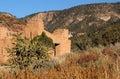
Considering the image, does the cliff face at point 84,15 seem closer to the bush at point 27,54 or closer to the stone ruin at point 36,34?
the stone ruin at point 36,34

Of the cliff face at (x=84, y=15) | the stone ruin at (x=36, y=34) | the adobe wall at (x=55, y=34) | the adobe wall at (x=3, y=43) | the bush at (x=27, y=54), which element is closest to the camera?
the bush at (x=27, y=54)

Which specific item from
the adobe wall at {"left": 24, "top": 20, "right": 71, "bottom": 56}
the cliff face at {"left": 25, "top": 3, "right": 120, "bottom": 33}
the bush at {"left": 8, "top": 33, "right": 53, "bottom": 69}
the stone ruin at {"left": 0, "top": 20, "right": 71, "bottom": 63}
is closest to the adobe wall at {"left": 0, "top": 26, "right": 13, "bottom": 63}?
the stone ruin at {"left": 0, "top": 20, "right": 71, "bottom": 63}

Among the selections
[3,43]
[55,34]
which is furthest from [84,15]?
[3,43]

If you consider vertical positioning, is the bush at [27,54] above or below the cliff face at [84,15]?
below

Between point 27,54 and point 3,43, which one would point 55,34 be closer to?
point 3,43

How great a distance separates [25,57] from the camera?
12227mm

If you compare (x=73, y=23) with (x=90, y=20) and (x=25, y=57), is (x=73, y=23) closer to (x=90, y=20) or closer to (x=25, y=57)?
(x=90, y=20)

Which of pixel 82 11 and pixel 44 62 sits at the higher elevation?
pixel 82 11

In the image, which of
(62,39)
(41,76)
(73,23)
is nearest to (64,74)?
(41,76)

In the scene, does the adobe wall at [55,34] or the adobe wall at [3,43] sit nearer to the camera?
the adobe wall at [3,43]

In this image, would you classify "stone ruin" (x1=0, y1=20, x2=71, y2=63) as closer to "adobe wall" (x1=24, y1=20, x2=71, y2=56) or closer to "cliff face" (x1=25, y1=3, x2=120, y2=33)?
"adobe wall" (x1=24, y1=20, x2=71, y2=56)

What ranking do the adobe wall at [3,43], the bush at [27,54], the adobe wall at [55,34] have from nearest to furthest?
the bush at [27,54]
the adobe wall at [3,43]
the adobe wall at [55,34]

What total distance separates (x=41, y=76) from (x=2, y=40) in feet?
93.8

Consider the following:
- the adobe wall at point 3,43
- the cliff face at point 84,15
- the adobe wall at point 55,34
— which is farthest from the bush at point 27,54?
the cliff face at point 84,15
